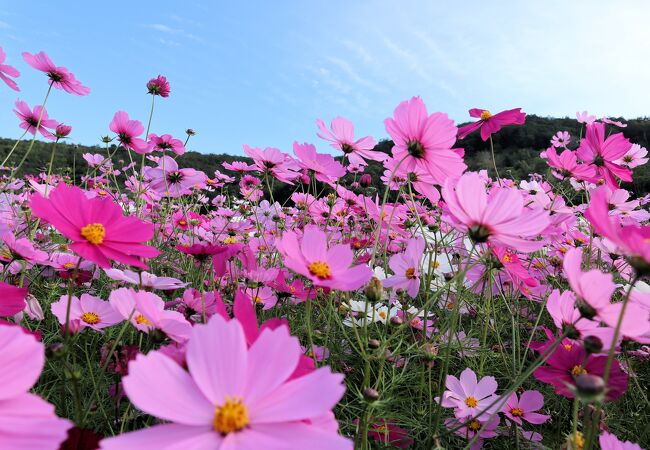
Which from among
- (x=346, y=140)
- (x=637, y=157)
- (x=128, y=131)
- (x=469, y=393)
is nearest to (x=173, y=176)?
(x=128, y=131)

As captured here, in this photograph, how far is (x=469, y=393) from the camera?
0.82m

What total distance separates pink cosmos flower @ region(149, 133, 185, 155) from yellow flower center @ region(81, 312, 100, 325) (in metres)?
0.94

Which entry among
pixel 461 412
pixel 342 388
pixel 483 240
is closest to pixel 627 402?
pixel 461 412

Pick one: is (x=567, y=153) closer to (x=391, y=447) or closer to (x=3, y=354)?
(x=391, y=447)

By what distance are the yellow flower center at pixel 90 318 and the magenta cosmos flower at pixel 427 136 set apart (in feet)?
1.84

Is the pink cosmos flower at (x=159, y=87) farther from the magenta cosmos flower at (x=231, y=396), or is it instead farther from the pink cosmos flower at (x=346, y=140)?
the magenta cosmos flower at (x=231, y=396)

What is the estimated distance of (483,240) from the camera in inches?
20.9

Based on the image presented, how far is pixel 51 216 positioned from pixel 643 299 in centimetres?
67

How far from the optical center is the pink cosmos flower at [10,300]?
0.48m

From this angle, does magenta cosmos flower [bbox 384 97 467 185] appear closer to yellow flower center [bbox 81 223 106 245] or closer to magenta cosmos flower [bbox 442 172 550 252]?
magenta cosmos flower [bbox 442 172 550 252]

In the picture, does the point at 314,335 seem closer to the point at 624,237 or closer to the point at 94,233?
the point at 94,233

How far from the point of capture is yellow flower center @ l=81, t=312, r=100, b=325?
72 cm

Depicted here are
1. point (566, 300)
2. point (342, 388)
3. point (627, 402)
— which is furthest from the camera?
point (627, 402)

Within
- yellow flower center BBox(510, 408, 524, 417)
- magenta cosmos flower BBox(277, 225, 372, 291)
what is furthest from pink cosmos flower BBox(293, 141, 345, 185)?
yellow flower center BBox(510, 408, 524, 417)
